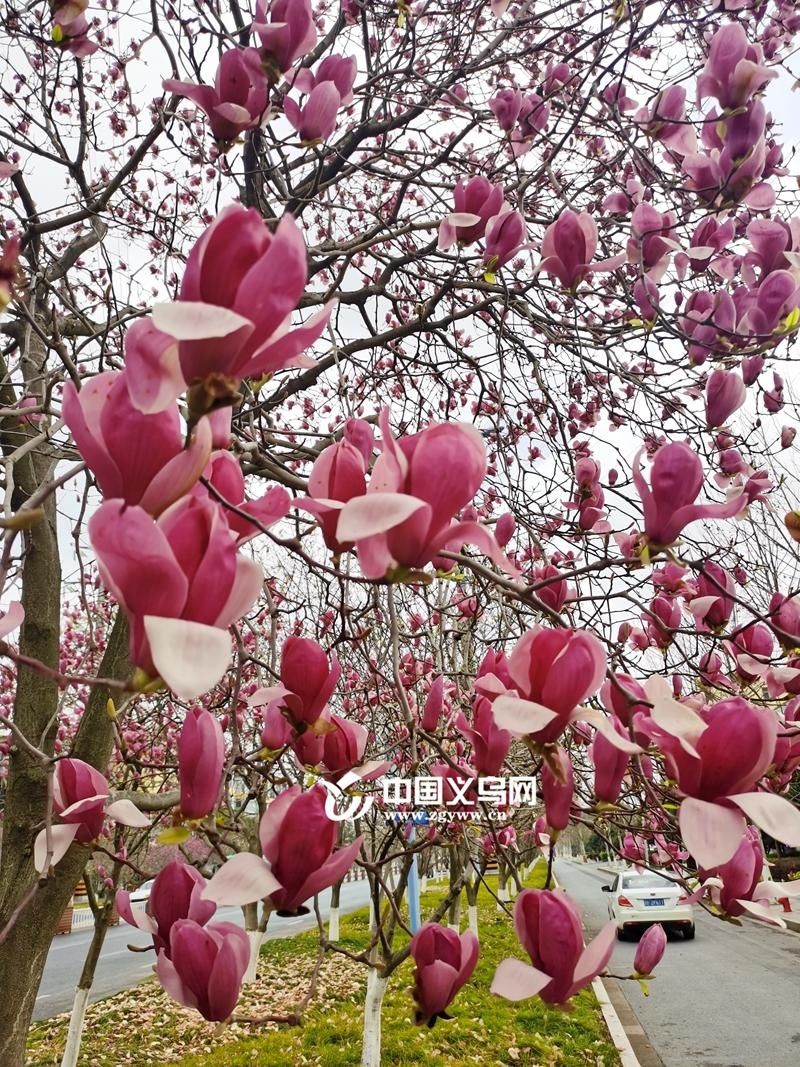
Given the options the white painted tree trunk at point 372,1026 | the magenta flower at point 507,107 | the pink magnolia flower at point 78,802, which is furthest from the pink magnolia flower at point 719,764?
the white painted tree trunk at point 372,1026

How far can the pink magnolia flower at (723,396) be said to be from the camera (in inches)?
47.8

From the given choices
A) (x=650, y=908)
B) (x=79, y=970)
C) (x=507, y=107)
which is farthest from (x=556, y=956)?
(x=79, y=970)

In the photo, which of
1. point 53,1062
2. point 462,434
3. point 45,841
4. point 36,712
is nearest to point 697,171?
point 462,434

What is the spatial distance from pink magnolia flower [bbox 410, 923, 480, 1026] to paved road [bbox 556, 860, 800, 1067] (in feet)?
15.9

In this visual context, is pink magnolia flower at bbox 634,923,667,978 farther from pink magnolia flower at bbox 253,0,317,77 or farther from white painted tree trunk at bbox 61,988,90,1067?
white painted tree trunk at bbox 61,988,90,1067

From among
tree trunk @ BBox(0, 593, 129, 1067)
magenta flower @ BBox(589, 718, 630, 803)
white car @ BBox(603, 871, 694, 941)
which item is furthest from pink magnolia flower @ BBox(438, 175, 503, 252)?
white car @ BBox(603, 871, 694, 941)

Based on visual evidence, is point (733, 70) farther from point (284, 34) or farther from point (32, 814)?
point (32, 814)

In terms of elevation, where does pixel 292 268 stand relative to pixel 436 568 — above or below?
above

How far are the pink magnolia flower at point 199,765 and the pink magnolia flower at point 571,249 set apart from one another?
0.80 meters

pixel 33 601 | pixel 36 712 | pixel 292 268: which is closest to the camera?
pixel 292 268

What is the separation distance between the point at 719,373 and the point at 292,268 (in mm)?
993

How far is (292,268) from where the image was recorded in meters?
0.44

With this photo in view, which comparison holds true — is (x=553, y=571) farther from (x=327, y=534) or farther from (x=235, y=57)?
(x=235, y=57)

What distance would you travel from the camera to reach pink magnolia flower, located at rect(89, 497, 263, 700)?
40cm
